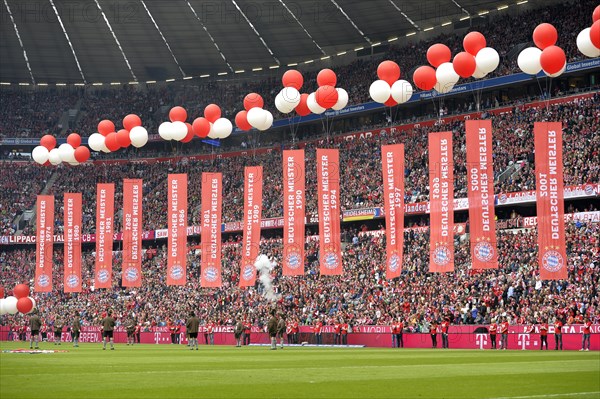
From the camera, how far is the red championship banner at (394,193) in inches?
1395

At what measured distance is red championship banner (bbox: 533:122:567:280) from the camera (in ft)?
97.2

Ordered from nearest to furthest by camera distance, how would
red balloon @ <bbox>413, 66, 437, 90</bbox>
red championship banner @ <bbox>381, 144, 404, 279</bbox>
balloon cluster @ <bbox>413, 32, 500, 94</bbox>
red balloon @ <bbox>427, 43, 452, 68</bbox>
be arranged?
1. balloon cluster @ <bbox>413, 32, 500, 94</bbox>
2. red balloon @ <bbox>413, 66, 437, 90</bbox>
3. red balloon @ <bbox>427, 43, 452, 68</bbox>
4. red championship banner @ <bbox>381, 144, 404, 279</bbox>

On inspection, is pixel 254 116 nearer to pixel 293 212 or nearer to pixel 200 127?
pixel 200 127

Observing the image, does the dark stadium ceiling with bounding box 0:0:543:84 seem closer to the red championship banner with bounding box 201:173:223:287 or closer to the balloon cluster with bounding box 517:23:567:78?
the red championship banner with bounding box 201:173:223:287

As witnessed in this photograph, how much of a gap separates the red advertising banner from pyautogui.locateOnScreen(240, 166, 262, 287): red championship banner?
2937mm

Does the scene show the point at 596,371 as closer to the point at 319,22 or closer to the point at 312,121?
the point at 319,22

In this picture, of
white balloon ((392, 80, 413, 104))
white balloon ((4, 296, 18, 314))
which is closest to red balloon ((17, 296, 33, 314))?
white balloon ((4, 296, 18, 314))

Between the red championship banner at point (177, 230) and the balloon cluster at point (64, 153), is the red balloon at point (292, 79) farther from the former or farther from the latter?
the balloon cluster at point (64, 153)

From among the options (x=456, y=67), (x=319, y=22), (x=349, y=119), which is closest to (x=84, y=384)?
(x=456, y=67)

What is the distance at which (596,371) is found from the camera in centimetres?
1762

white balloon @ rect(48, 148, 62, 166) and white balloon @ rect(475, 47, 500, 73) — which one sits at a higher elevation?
white balloon @ rect(475, 47, 500, 73)

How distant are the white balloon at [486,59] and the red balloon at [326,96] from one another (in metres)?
6.01

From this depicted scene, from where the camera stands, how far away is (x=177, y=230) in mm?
44312

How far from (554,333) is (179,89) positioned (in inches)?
2001
